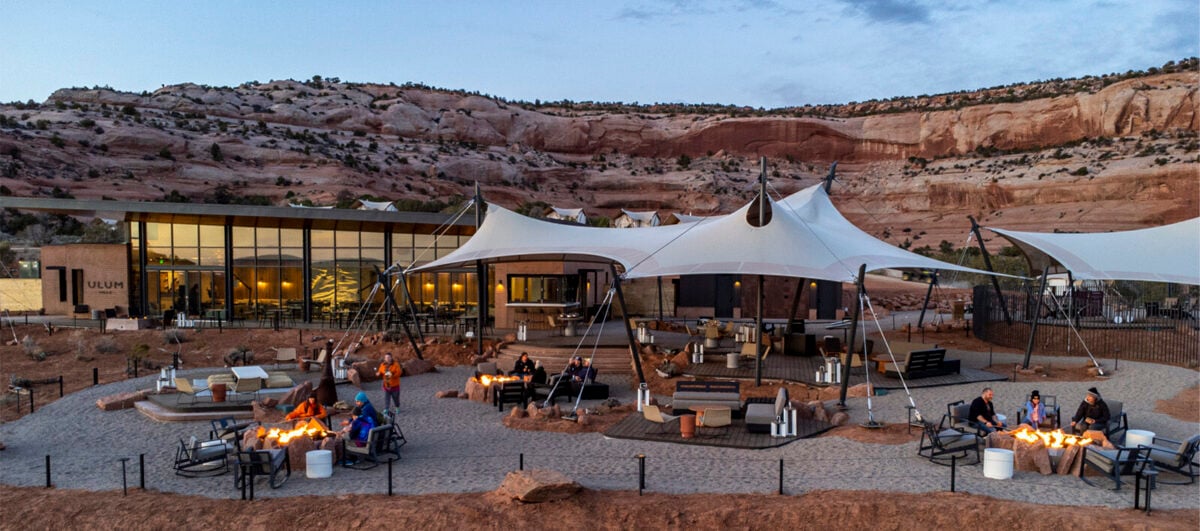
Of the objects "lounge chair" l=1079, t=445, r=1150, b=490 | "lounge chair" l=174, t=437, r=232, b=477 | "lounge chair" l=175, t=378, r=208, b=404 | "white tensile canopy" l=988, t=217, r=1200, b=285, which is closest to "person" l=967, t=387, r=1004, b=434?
"lounge chair" l=1079, t=445, r=1150, b=490

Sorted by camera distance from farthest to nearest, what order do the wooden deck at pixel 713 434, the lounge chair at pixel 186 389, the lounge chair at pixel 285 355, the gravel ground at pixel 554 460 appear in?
the lounge chair at pixel 285 355
the lounge chair at pixel 186 389
the wooden deck at pixel 713 434
the gravel ground at pixel 554 460

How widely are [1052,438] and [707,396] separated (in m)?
5.80

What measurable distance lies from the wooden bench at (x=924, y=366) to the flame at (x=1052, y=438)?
578 cm

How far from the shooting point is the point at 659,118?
98062 millimetres

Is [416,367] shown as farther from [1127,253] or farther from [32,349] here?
[1127,253]

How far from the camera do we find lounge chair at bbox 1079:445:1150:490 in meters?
9.64

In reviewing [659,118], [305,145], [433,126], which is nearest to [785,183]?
[659,118]

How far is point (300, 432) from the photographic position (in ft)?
38.0

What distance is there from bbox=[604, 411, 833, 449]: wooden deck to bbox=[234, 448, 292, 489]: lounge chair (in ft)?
17.7

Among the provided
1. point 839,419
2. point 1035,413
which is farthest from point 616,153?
point 1035,413

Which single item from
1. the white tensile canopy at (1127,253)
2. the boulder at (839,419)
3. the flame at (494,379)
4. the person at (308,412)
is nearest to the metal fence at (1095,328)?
the white tensile canopy at (1127,253)

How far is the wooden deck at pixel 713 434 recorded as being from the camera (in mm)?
12164

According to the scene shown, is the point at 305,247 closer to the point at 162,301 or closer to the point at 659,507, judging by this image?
the point at 162,301

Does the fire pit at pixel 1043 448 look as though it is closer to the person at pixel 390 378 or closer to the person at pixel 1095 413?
the person at pixel 1095 413
